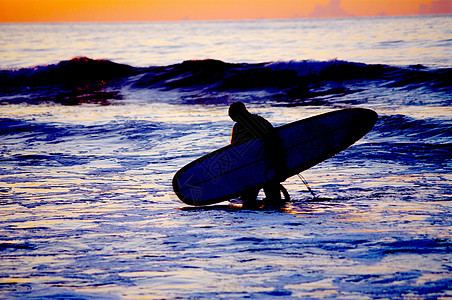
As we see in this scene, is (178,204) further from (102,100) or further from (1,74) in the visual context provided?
(1,74)

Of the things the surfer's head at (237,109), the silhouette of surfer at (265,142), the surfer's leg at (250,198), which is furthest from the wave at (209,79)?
the surfer's head at (237,109)

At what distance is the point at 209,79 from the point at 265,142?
766 inches

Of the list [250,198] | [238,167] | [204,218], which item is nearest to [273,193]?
[250,198]

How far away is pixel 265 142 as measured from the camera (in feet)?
18.9

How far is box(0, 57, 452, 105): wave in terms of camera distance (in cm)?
1936

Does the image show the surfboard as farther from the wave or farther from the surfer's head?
the wave

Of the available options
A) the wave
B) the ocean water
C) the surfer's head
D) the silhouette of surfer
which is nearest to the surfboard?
the silhouette of surfer

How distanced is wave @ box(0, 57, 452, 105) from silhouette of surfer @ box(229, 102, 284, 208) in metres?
11.9

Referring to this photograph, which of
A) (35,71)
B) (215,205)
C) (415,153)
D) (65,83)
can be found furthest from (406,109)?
(35,71)

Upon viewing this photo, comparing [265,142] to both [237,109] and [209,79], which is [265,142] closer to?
[237,109]

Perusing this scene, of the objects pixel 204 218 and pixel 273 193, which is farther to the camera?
pixel 273 193

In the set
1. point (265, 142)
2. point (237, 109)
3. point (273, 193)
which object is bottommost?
point (273, 193)

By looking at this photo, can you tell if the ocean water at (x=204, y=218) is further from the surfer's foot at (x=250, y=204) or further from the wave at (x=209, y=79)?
the wave at (x=209, y=79)

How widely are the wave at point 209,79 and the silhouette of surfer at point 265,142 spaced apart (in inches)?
470
